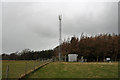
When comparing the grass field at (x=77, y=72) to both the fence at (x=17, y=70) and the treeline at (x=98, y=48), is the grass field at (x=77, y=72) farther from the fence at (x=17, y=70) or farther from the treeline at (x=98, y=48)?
the treeline at (x=98, y=48)

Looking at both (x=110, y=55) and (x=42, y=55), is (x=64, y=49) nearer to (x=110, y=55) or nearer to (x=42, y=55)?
(x=110, y=55)

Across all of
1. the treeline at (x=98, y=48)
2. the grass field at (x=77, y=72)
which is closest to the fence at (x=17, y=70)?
the grass field at (x=77, y=72)

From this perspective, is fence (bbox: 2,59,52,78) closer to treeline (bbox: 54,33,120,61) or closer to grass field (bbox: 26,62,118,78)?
grass field (bbox: 26,62,118,78)

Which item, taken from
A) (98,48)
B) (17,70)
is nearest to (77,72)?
(17,70)

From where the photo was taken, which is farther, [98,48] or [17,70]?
[98,48]

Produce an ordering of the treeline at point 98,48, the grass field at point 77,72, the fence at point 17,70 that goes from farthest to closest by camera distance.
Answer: the treeline at point 98,48 → the grass field at point 77,72 → the fence at point 17,70

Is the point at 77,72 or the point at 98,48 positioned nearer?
the point at 77,72

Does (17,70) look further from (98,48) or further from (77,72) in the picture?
(98,48)

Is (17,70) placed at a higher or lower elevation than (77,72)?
higher

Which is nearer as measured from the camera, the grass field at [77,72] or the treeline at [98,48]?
the grass field at [77,72]

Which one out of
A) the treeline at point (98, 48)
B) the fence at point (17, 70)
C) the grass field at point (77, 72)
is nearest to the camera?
the fence at point (17, 70)

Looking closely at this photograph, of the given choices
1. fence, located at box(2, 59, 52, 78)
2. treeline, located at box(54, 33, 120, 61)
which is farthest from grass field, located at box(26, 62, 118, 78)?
treeline, located at box(54, 33, 120, 61)

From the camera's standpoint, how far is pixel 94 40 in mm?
57844

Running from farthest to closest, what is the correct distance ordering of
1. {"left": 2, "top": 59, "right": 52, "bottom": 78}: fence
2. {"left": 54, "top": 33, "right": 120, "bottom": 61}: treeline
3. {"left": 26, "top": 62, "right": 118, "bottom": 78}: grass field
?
{"left": 54, "top": 33, "right": 120, "bottom": 61}: treeline → {"left": 26, "top": 62, "right": 118, "bottom": 78}: grass field → {"left": 2, "top": 59, "right": 52, "bottom": 78}: fence
